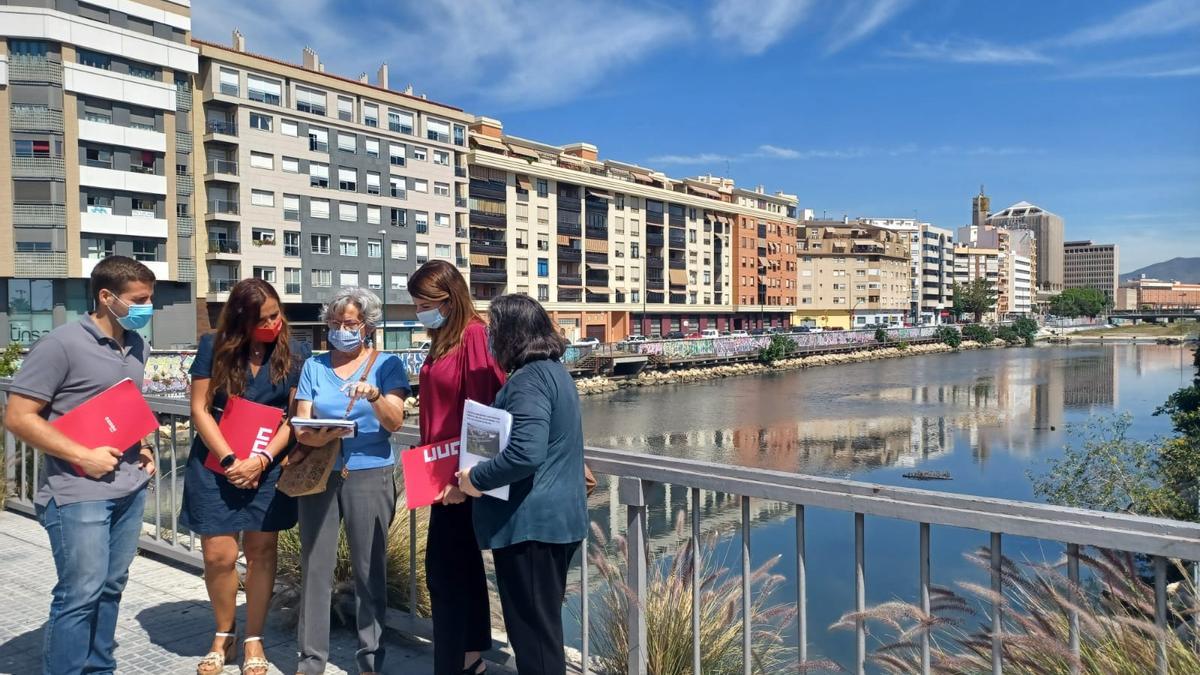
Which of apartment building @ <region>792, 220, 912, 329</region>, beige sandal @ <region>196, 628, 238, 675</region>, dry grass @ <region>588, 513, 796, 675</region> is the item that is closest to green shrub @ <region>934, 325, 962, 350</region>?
apartment building @ <region>792, 220, 912, 329</region>

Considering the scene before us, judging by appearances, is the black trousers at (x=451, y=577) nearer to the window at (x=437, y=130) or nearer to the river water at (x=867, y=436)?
the river water at (x=867, y=436)

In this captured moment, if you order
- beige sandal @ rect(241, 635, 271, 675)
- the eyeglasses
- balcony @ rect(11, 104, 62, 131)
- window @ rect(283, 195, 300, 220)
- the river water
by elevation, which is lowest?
the river water

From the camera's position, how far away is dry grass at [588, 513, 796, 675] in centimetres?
332

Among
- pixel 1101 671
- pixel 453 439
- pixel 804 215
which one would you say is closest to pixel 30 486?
pixel 453 439

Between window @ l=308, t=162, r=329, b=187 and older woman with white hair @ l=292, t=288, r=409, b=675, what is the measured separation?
44562 mm

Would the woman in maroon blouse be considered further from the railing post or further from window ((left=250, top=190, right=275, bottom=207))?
window ((left=250, top=190, right=275, bottom=207))

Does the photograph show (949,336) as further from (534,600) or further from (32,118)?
(534,600)

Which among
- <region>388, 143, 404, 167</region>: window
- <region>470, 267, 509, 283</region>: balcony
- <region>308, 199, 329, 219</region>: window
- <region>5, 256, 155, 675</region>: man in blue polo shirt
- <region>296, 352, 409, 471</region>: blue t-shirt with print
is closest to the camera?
<region>5, 256, 155, 675</region>: man in blue polo shirt

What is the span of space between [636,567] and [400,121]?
1963 inches

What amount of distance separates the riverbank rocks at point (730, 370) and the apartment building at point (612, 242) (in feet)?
23.8

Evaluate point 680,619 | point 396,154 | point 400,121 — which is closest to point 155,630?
point 680,619

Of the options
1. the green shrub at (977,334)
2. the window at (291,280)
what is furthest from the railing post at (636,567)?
the green shrub at (977,334)

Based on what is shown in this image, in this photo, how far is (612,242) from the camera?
2549 inches

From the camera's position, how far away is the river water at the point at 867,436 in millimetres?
12969
